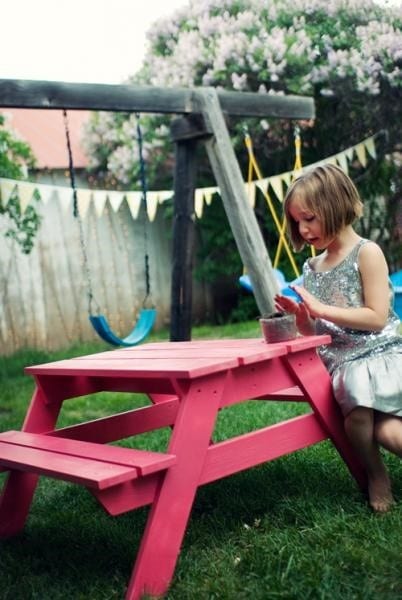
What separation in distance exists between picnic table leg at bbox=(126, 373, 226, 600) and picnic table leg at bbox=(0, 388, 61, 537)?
29.0 inches

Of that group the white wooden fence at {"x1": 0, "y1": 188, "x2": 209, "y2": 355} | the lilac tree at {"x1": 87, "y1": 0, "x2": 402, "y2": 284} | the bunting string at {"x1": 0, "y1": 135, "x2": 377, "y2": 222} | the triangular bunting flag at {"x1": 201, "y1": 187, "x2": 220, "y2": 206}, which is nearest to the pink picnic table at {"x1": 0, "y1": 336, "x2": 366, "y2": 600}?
the bunting string at {"x1": 0, "y1": 135, "x2": 377, "y2": 222}

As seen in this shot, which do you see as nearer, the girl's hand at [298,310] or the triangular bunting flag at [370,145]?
the girl's hand at [298,310]

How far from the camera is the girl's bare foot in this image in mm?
2252

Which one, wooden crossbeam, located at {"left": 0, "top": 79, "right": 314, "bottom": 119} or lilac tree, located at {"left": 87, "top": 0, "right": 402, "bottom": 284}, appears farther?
lilac tree, located at {"left": 87, "top": 0, "right": 402, "bottom": 284}

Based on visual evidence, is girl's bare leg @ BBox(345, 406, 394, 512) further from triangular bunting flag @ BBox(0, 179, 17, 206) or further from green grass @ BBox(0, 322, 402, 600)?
triangular bunting flag @ BBox(0, 179, 17, 206)

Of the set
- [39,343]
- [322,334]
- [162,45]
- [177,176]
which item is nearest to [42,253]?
[39,343]

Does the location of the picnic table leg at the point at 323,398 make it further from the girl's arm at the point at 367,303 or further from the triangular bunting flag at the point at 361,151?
the triangular bunting flag at the point at 361,151

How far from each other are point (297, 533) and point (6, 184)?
138 inches

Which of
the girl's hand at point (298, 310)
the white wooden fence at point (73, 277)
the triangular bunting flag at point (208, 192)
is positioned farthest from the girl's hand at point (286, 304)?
the white wooden fence at point (73, 277)

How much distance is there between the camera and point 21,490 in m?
2.56

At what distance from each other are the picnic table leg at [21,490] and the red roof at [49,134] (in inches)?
222

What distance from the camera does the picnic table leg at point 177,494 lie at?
1.89m

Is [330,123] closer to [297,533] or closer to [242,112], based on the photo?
[242,112]

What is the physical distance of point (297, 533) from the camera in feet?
7.06
